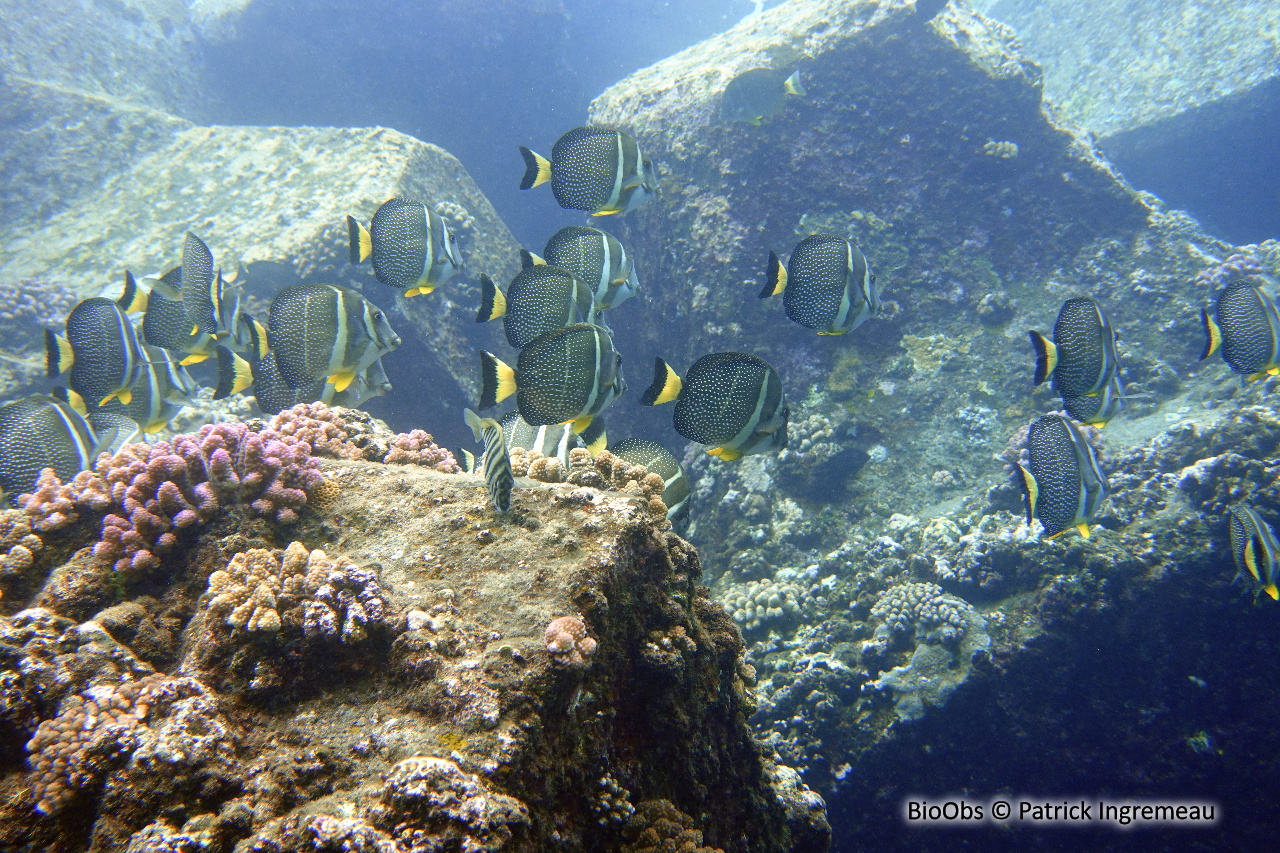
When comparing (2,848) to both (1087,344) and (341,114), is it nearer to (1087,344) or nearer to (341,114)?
(1087,344)

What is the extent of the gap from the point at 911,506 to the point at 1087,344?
3855 millimetres

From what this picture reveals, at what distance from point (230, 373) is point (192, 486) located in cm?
155

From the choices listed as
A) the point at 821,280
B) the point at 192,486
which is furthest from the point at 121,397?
the point at 821,280

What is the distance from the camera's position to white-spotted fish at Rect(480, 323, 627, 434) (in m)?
2.55

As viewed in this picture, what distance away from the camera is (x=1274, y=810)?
14.8 ft

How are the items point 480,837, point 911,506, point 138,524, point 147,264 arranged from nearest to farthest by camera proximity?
point 480,837
point 138,524
point 911,506
point 147,264

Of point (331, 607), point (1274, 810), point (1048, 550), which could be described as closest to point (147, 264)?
point (331, 607)

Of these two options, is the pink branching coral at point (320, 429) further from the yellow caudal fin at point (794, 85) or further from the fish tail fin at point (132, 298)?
the yellow caudal fin at point (794, 85)

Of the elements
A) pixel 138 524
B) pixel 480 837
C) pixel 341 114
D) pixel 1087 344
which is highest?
pixel 341 114

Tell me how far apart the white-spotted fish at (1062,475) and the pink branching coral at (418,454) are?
12.5 feet

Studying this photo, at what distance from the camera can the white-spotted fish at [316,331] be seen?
3039 mm

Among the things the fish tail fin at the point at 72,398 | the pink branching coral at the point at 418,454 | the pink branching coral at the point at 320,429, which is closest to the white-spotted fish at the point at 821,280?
the pink branching coral at the point at 418,454

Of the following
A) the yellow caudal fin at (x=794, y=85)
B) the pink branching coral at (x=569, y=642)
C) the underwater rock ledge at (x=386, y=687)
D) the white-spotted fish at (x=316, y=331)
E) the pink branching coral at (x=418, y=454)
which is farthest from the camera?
the yellow caudal fin at (x=794, y=85)

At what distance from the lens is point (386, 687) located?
1.86 meters
